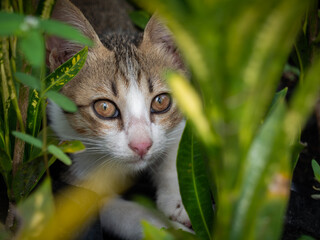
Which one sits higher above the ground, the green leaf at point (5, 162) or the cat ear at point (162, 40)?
the cat ear at point (162, 40)

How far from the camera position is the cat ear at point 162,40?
169 cm

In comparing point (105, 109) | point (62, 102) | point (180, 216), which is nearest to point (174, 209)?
point (180, 216)

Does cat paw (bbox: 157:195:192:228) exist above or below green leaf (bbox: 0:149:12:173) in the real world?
below

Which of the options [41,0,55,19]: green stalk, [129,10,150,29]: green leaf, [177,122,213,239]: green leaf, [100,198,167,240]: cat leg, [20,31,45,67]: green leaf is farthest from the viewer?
[129,10,150,29]: green leaf

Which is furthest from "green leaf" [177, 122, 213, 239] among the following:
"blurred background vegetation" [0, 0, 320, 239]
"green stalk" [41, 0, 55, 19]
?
"green stalk" [41, 0, 55, 19]

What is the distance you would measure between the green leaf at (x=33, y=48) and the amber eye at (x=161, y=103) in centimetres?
93

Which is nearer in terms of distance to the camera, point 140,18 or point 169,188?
point 169,188

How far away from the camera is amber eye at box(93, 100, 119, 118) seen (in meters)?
1.51

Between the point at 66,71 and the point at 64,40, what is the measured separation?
444 mm

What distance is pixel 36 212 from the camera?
0.73m

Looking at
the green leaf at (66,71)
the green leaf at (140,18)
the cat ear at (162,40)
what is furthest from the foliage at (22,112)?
the green leaf at (140,18)

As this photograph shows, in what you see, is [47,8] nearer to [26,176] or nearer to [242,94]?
[26,176]

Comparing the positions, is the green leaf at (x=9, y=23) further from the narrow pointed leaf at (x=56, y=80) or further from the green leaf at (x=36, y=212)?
the narrow pointed leaf at (x=56, y=80)

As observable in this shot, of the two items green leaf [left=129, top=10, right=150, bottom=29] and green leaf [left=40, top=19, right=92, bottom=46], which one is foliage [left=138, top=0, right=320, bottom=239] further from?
green leaf [left=129, top=10, right=150, bottom=29]
